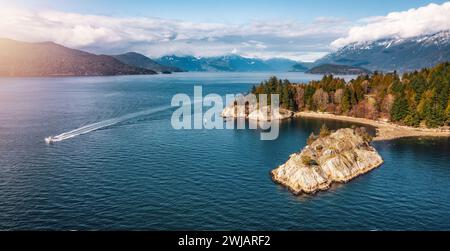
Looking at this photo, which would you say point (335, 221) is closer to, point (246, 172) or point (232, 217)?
point (232, 217)

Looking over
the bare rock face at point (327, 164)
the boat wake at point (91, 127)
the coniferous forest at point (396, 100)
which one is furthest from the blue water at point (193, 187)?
the coniferous forest at point (396, 100)

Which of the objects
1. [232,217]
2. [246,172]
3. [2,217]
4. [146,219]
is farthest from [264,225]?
[2,217]

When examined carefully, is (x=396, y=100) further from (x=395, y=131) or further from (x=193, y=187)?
(x=193, y=187)

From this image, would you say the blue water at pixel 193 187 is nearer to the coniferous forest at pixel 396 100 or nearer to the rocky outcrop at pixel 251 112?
the coniferous forest at pixel 396 100

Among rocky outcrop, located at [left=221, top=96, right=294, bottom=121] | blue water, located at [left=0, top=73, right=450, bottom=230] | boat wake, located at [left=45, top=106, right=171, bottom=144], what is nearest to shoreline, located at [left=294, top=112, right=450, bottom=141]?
blue water, located at [left=0, top=73, right=450, bottom=230]

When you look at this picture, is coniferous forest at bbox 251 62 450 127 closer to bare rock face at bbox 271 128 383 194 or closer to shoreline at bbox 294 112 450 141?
shoreline at bbox 294 112 450 141

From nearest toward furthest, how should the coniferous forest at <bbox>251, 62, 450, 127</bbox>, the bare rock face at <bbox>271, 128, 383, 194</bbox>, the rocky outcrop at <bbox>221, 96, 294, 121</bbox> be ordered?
the bare rock face at <bbox>271, 128, 383, 194</bbox> < the coniferous forest at <bbox>251, 62, 450, 127</bbox> < the rocky outcrop at <bbox>221, 96, 294, 121</bbox>
